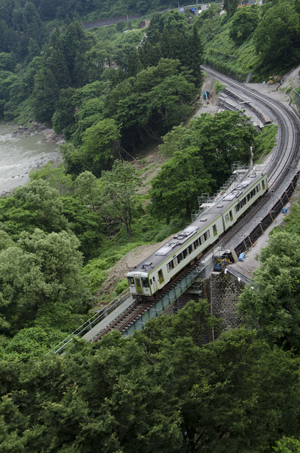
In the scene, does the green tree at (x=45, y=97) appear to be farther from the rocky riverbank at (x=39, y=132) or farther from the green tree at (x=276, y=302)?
the green tree at (x=276, y=302)

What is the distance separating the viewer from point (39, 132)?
103750mm

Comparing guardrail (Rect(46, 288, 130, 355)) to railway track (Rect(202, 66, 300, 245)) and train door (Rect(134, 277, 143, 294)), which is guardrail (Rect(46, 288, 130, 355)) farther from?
railway track (Rect(202, 66, 300, 245))

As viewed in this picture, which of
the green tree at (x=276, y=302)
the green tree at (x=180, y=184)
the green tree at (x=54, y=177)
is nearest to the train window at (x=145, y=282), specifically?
the green tree at (x=276, y=302)

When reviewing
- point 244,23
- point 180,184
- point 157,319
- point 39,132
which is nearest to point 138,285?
point 157,319

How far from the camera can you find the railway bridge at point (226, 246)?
24.2m

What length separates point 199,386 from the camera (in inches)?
620

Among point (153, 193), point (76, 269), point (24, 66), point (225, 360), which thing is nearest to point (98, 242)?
point (153, 193)

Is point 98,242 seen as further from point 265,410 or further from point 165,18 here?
point 165,18

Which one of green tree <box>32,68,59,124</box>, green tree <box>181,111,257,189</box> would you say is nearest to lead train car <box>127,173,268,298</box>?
green tree <box>181,111,257,189</box>

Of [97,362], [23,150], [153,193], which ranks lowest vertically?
[23,150]

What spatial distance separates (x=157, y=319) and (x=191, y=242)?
8952 millimetres

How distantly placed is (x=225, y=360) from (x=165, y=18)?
109345 mm

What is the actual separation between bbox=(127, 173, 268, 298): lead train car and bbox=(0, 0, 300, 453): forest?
4344 millimetres

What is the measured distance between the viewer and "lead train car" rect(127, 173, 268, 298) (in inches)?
973
